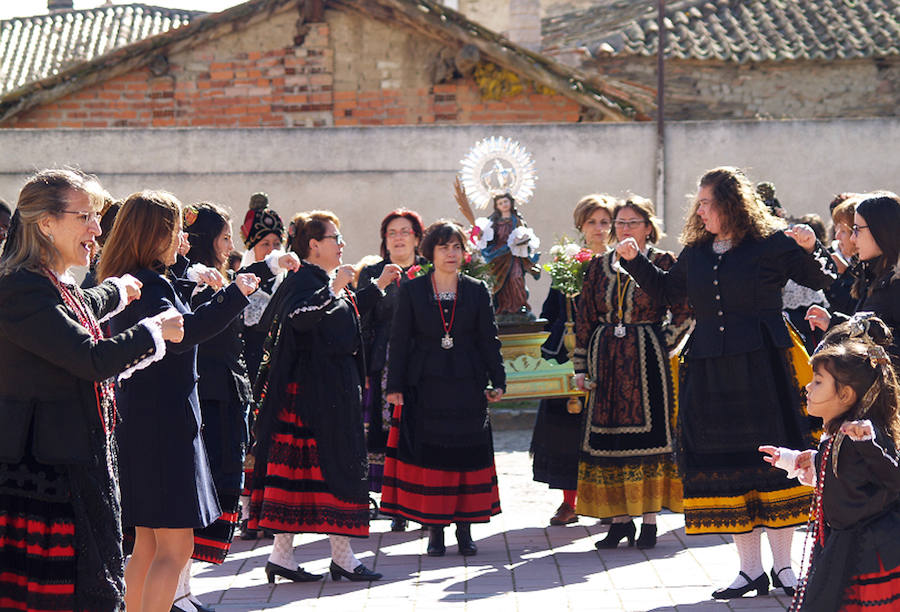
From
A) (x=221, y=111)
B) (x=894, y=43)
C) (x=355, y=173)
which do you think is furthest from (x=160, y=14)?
(x=355, y=173)

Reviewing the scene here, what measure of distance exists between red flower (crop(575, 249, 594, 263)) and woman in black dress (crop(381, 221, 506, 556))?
0.93m

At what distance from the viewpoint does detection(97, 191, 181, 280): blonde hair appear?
4.70 m

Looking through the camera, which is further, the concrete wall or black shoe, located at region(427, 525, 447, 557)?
the concrete wall

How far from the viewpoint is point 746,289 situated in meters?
5.94

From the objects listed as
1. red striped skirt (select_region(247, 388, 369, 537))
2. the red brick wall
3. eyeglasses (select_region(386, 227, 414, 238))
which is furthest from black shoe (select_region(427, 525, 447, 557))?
the red brick wall

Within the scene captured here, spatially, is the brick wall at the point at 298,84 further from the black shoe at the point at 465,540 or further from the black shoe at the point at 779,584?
the black shoe at the point at 779,584

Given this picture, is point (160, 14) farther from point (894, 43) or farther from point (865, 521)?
point (865, 521)

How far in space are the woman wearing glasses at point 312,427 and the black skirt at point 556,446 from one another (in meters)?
1.84

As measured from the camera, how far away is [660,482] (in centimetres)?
724

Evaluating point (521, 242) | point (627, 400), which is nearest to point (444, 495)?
point (627, 400)

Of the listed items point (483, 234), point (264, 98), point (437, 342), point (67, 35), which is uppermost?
point (67, 35)

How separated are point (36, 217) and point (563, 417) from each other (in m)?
4.75

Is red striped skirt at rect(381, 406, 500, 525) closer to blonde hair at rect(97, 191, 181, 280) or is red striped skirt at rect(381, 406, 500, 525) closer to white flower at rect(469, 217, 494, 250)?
white flower at rect(469, 217, 494, 250)

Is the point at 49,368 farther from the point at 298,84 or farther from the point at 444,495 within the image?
the point at 298,84
